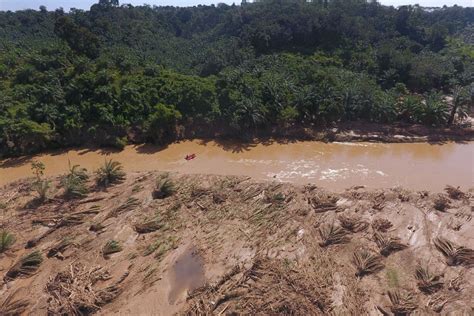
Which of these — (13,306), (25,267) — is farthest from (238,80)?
(13,306)

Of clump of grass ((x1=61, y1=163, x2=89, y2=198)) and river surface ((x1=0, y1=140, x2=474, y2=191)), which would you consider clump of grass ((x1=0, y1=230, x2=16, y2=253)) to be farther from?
river surface ((x1=0, y1=140, x2=474, y2=191))

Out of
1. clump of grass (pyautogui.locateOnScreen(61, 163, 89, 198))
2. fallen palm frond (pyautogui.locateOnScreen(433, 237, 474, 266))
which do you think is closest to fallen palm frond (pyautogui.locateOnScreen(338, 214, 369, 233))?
fallen palm frond (pyautogui.locateOnScreen(433, 237, 474, 266))

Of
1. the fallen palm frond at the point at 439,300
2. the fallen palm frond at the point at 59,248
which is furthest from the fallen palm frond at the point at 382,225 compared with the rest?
the fallen palm frond at the point at 59,248

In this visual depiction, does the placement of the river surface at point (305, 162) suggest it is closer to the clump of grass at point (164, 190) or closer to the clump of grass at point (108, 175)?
the clump of grass at point (108, 175)

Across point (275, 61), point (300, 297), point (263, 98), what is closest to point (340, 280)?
point (300, 297)

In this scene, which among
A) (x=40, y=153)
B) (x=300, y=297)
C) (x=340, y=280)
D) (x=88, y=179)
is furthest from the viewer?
(x=40, y=153)

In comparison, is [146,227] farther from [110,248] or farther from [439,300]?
[439,300]

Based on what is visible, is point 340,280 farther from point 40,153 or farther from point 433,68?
point 433,68
